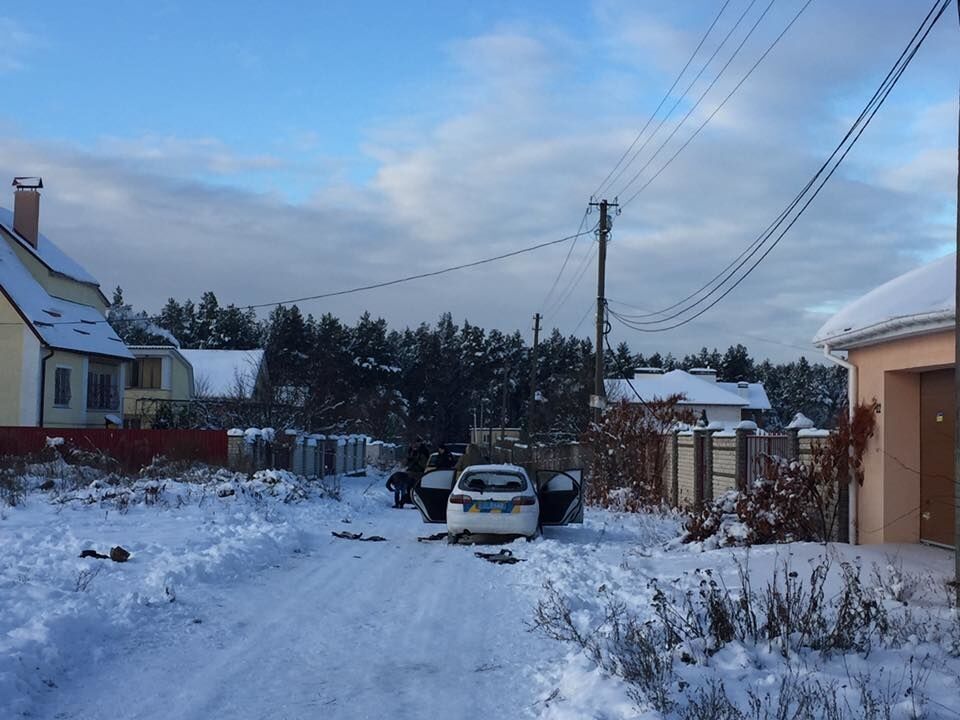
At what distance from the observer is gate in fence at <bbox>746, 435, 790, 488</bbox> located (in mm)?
15930

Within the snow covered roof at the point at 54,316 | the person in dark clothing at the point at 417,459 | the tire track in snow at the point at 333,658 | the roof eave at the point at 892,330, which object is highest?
the snow covered roof at the point at 54,316

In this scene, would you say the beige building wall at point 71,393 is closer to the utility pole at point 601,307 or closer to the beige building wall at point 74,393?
the beige building wall at point 74,393

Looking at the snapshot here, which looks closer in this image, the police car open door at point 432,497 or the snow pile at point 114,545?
the snow pile at point 114,545

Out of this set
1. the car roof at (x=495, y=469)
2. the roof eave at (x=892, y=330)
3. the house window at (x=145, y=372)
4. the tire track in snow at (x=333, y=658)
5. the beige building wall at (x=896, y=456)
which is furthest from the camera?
the house window at (x=145, y=372)

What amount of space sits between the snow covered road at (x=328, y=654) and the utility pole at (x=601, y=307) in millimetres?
17374

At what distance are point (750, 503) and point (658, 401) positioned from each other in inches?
476

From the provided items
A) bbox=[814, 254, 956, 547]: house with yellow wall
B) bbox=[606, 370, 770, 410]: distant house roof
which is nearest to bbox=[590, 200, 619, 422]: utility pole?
bbox=[814, 254, 956, 547]: house with yellow wall

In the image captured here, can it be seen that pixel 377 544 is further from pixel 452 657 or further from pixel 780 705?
Answer: pixel 780 705

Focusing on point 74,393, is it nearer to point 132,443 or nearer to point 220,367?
point 132,443

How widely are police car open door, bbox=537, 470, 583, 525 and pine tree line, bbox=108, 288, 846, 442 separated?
5029 cm

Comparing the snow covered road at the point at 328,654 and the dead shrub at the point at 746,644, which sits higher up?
the dead shrub at the point at 746,644

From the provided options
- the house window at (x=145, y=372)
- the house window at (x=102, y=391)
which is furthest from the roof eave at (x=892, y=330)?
the house window at (x=145, y=372)

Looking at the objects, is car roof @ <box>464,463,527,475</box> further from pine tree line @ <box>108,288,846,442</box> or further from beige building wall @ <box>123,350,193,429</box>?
pine tree line @ <box>108,288,846,442</box>

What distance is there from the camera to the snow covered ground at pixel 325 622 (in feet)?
20.9
